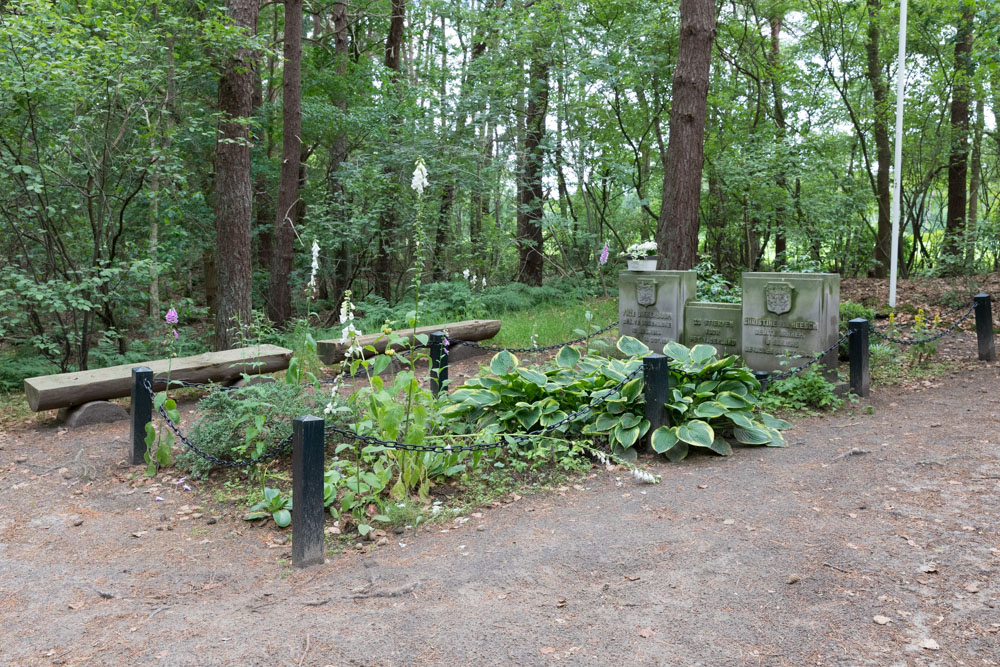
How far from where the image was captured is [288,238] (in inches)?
556

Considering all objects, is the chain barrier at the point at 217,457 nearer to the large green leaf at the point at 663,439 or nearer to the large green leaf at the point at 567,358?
the large green leaf at the point at 567,358

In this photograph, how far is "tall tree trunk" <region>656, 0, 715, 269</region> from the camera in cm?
1014

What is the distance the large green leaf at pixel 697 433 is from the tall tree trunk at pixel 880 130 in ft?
38.2

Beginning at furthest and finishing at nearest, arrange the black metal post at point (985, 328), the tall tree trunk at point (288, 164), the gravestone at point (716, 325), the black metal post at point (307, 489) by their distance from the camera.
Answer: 1. the tall tree trunk at point (288, 164)
2. the black metal post at point (985, 328)
3. the gravestone at point (716, 325)
4. the black metal post at point (307, 489)

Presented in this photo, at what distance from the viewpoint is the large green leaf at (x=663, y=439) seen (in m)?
5.69

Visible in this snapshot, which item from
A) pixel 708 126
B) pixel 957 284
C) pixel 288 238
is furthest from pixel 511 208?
pixel 957 284

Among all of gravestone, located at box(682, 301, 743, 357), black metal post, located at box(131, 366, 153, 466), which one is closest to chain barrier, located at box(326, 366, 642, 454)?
black metal post, located at box(131, 366, 153, 466)

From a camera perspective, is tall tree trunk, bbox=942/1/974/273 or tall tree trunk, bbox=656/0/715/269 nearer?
tall tree trunk, bbox=656/0/715/269

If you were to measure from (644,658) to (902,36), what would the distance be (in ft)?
31.5

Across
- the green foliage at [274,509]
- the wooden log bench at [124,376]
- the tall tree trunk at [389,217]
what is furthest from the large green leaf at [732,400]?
the tall tree trunk at [389,217]

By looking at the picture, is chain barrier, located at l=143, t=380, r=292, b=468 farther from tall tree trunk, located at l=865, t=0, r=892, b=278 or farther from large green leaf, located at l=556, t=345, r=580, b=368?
tall tree trunk, located at l=865, t=0, r=892, b=278

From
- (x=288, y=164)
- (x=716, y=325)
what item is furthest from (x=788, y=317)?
(x=288, y=164)

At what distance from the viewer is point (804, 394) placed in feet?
23.7

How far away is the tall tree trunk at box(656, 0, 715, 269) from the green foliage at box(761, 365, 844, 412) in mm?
3646
